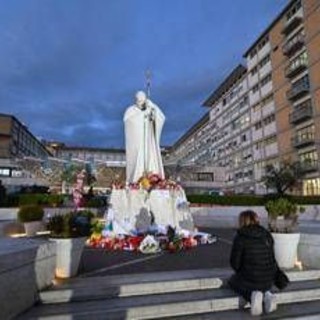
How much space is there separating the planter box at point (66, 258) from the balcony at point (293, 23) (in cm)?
5796

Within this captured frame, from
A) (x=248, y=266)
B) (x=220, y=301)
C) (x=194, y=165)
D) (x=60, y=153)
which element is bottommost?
(x=220, y=301)

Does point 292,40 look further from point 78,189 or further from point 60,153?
point 60,153

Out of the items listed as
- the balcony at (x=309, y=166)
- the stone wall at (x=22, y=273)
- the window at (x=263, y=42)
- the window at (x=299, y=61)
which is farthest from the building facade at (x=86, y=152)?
the stone wall at (x=22, y=273)

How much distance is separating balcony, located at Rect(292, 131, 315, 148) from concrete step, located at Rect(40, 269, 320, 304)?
162 feet

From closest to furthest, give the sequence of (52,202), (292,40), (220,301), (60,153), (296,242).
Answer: (220,301) < (296,242) < (52,202) < (292,40) < (60,153)

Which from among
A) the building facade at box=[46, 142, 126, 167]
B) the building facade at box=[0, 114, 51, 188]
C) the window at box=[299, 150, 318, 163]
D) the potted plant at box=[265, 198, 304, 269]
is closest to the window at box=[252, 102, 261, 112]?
the window at box=[299, 150, 318, 163]

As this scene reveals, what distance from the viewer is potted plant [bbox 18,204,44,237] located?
1678 cm

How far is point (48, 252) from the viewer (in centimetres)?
720

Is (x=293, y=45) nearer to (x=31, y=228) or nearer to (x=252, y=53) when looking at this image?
(x=252, y=53)

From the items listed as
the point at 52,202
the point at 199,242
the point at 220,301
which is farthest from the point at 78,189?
the point at 52,202

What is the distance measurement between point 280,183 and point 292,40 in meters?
22.5

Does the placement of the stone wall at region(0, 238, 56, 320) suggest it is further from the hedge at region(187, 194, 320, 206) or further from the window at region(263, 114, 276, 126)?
the window at region(263, 114, 276, 126)

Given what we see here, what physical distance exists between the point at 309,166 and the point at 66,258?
167 ft

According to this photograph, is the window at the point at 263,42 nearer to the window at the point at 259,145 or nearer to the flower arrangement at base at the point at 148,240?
the window at the point at 259,145
